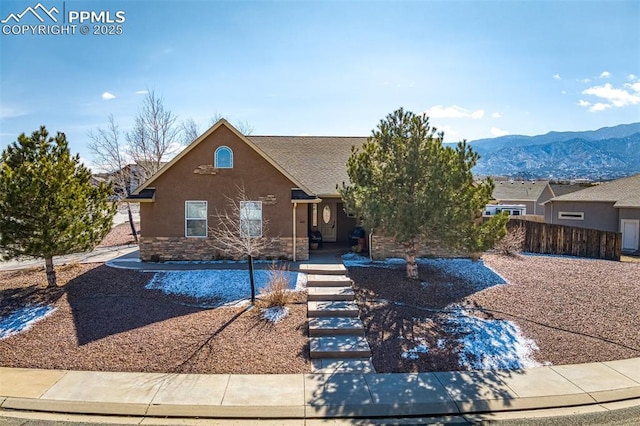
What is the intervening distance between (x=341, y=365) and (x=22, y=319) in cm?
757

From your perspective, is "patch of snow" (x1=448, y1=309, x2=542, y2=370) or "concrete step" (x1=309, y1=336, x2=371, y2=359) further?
"concrete step" (x1=309, y1=336, x2=371, y2=359)

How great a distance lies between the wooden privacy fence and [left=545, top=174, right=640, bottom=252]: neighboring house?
6.94 metres

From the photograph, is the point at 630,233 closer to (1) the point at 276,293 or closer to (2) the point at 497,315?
(2) the point at 497,315

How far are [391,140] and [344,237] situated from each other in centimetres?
810

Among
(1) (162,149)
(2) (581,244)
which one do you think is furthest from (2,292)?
(2) (581,244)

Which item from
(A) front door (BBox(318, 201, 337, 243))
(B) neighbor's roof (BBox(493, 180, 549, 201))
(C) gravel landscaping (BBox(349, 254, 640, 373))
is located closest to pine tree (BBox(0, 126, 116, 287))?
(C) gravel landscaping (BBox(349, 254, 640, 373))

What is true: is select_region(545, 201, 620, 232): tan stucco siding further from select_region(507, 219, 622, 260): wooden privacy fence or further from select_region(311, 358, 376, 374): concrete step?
select_region(311, 358, 376, 374): concrete step

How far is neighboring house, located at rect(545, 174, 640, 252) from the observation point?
2392cm

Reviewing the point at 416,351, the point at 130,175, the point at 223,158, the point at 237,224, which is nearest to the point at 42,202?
the point at 223,158

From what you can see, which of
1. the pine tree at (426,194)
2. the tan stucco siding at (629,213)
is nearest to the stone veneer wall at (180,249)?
the pine tree at (426,194)

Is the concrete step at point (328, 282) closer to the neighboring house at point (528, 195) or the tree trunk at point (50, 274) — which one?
the tree trunk at point (50, 274)

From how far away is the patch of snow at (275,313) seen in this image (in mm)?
9688

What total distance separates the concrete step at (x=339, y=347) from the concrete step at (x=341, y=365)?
94 millimetres

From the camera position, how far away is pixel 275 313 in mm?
10008
